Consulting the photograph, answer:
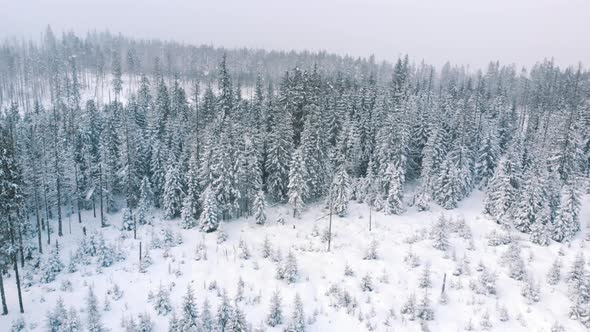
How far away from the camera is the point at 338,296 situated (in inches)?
1391

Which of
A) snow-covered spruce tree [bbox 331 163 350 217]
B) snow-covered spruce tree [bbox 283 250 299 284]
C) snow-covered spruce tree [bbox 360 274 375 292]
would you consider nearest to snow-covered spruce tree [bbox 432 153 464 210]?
snow-covered spruce tree [bbox 331 163 350 217]

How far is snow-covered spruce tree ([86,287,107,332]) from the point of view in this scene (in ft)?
101

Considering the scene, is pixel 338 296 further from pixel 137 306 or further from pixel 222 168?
pixel 222 168

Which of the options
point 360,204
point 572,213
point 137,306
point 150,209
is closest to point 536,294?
point 572,213

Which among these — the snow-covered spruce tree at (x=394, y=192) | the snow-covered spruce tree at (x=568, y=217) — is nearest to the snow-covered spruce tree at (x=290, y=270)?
the snow-covered spruce tree at (x=394, y=192)

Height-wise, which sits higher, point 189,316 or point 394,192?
point 394,192

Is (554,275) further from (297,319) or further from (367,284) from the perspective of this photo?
(297,319)

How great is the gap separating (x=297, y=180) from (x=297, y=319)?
2245 cm

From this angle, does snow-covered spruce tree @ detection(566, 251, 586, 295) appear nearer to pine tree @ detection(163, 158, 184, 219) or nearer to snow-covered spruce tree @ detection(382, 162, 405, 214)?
snow-covered spruce tree @ detection(382, 162, 405, 214)

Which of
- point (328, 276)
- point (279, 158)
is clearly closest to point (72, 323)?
point (328, 276)

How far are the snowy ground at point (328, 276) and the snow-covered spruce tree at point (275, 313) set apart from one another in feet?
1.64

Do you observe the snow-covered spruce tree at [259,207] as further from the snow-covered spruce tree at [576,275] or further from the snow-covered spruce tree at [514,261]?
the snow-covered spruce tree at [576,275]

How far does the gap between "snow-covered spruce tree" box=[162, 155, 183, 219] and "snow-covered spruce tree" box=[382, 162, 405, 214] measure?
26781 millimetres

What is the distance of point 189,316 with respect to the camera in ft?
98.8
